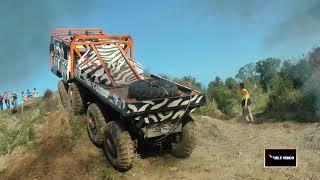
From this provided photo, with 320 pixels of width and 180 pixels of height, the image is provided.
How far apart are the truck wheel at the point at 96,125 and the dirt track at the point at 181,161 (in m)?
0.28

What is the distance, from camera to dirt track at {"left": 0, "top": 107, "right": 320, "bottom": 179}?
404 inches

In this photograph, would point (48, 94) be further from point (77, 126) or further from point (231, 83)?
point (231, 83)

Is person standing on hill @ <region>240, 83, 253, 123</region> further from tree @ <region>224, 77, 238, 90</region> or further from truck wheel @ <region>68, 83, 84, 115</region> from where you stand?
tree @ <region>224, 77, 238, 90</region>

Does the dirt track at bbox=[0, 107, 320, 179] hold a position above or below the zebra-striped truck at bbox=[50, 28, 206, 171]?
below

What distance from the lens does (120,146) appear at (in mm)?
9867

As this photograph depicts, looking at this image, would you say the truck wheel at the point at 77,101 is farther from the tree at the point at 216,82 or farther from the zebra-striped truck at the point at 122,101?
the tree at the point at 216,82

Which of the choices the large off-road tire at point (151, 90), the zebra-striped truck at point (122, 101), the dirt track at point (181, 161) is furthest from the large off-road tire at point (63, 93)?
the large off-road tire at point (151, 90)

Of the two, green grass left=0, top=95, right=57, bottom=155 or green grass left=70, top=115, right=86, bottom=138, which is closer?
green grass left=70, top=115, right=86, bottom=138

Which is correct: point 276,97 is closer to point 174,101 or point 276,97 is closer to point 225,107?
point 225,107

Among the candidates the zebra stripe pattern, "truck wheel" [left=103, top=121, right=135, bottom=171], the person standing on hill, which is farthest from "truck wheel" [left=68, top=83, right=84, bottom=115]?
the person standing on hill

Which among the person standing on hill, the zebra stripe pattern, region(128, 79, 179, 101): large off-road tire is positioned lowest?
the person standing on hill

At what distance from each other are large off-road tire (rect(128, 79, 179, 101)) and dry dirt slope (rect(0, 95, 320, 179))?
68.2 inches

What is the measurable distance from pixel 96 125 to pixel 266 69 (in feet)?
63.0

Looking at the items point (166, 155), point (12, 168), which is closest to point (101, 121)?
point (166, 155)
